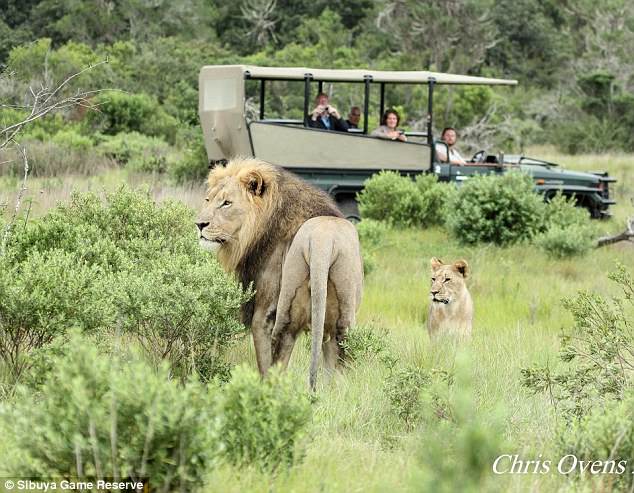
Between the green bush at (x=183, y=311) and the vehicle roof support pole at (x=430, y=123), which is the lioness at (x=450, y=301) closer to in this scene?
the green bush at (x=183, y=311)

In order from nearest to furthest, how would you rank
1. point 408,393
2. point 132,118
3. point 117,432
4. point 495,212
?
point 117,432 < point 408,393 < point 495,212 < point 132,118

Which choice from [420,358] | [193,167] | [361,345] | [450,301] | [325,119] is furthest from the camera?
[193,167]

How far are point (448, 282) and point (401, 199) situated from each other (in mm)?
5576

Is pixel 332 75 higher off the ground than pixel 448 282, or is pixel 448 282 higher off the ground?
pixel 332 75

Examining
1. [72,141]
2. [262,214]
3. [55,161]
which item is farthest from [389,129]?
[262,214]

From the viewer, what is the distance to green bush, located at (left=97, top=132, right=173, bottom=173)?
18156 mm

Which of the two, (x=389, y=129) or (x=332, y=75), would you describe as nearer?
(x=332, y=75)

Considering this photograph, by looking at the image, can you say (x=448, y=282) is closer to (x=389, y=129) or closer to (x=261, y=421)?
(x=261, y=421)

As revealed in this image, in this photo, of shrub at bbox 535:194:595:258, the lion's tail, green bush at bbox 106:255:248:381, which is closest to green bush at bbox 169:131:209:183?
shrub at bbox 535:194:595:258

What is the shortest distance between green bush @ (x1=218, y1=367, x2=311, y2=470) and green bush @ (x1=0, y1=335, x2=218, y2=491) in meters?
0.31

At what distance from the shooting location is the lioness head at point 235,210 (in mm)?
6012

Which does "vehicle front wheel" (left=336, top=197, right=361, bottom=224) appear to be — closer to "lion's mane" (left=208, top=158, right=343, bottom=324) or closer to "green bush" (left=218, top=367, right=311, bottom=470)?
"lion's mane" (left=208, top=158, right=343, bottom=324)

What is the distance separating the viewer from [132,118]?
2366 centimetres

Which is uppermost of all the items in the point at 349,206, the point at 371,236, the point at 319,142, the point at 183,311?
the point at 183,311
